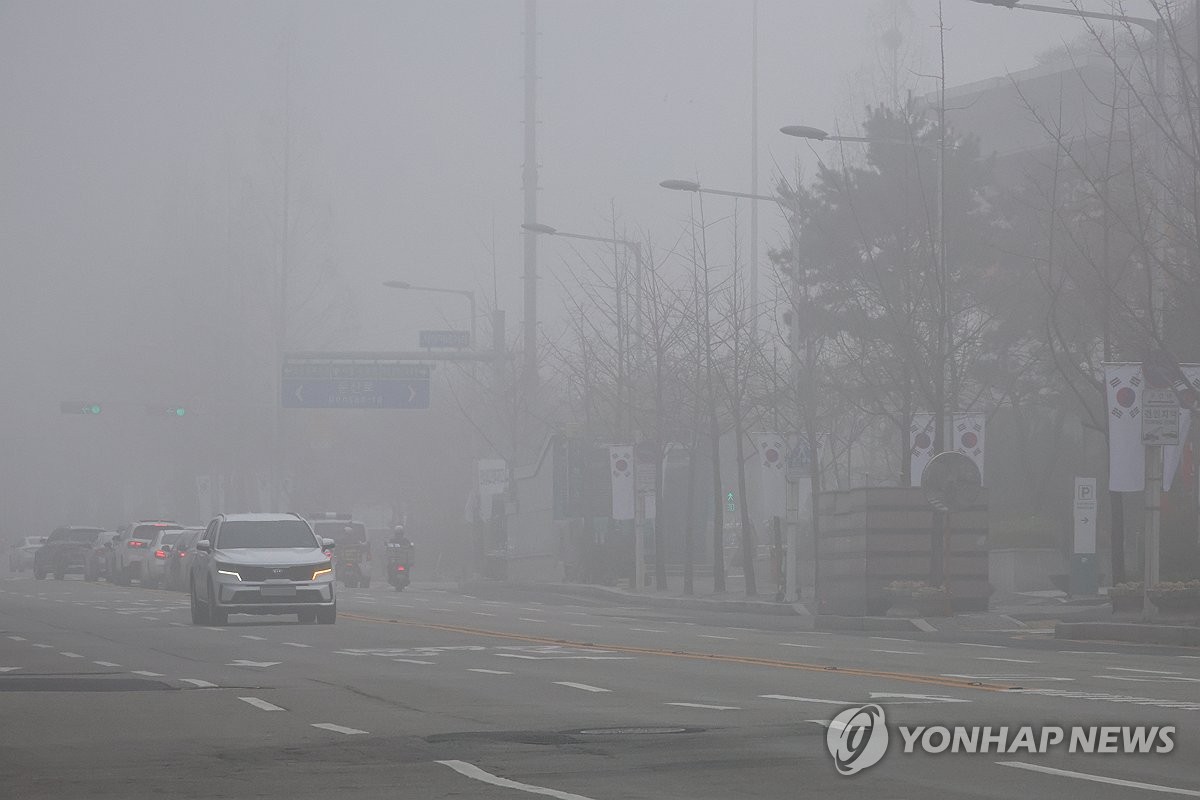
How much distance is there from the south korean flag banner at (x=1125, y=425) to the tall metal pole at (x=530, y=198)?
33.6 meters

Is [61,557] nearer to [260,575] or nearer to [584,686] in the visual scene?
[260,575]

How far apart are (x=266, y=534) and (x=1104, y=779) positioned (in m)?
22.4

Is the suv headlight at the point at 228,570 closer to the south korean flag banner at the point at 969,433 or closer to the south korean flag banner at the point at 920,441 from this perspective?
the south korean flag banner at the point at 920,441

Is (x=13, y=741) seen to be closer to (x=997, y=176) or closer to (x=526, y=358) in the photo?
(x=526, y=358)

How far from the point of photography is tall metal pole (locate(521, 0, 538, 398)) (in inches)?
2469

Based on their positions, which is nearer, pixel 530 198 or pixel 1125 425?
pixel 1125 425

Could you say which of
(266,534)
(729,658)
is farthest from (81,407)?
(729,658)

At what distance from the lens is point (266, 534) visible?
103ft

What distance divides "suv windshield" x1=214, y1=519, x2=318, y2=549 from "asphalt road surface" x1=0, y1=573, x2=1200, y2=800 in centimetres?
330

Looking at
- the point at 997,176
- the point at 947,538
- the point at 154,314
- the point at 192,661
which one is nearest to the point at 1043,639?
the point at 947,538

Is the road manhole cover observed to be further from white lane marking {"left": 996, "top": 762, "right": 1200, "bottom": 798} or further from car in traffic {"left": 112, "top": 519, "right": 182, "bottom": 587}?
car in traffic {"left": 112, "top": 519, "right": 182, "bottom": 587}

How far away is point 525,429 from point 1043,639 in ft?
160

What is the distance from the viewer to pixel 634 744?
41.0 feet

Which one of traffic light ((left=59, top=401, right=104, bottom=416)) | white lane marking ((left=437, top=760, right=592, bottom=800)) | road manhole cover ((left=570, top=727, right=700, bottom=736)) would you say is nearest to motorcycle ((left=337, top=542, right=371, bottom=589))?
traffic light ((left=59, top=401, right=104, bottom=416))
